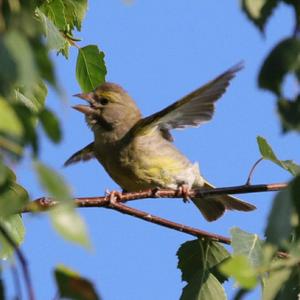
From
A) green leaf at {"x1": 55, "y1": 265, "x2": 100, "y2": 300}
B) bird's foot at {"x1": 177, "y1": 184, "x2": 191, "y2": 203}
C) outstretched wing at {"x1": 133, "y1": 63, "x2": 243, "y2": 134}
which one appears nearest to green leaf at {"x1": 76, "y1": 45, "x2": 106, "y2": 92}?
outstretched wing at {"x1": 133, "y1": 63, "x2": 243, "y2": 134}

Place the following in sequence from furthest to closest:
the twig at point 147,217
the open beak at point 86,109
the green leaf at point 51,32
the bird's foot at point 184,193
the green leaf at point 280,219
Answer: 1. the open beak at point 86,109
2. the bird's foot at point 184,193
3. the twig at point 147,217
4. the green leaf at point 51,32
5. the green leaf at point 280,219

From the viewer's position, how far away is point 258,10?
2107 millimetres

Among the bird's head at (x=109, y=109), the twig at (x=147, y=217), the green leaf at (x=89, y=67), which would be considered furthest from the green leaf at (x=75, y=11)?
the bird's head at (x=109, y=109)

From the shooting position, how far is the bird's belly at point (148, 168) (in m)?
5.74

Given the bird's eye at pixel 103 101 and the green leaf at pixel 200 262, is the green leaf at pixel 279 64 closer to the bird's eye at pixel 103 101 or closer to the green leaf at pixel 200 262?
the green leaf at pixel 200 262

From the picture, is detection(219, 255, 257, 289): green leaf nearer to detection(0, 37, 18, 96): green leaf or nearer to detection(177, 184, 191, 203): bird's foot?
detection(0, 37, 18, 96): green leaf

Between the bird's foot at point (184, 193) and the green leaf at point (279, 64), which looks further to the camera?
the bird's foot at point (184, 193)

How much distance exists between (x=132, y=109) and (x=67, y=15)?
235cm

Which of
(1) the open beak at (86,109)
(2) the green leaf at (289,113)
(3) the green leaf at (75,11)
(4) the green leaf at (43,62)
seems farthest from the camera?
(1) the open beak at (86,109)

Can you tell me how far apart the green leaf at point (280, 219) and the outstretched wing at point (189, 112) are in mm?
1973

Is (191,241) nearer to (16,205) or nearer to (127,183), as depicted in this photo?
(127,183)

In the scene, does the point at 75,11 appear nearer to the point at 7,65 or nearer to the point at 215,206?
the point at 215,206

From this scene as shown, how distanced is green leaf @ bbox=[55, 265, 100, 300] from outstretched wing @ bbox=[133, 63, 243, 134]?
2.07 m

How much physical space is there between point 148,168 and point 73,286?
4021mm
